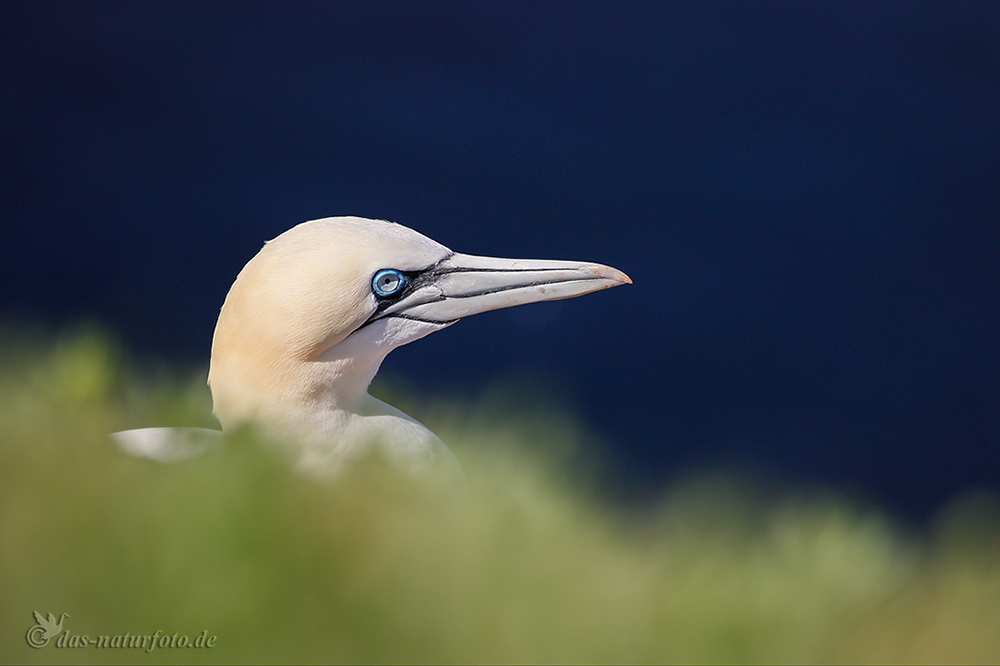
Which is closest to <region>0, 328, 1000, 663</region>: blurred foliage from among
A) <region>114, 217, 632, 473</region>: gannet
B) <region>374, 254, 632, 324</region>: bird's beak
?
<region>114, 217, 632, 473</region>: gannet

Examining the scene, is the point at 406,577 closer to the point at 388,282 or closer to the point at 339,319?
the point at 339,319

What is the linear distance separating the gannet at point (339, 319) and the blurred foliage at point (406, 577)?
4.96 feet

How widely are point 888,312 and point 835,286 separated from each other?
0.46m

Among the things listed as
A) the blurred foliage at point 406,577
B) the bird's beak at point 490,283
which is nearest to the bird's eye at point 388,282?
the bird's beak at point 490,283

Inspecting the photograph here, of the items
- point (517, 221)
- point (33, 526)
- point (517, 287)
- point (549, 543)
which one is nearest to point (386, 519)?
point (549, 543)

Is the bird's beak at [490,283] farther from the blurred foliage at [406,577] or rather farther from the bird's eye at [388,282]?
the blurred foliage at [406,577]

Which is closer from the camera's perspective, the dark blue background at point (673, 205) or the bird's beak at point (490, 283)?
the bird's beak at point (490, 283)

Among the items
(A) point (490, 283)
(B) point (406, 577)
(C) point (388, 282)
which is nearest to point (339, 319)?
(C) point (388, 282)

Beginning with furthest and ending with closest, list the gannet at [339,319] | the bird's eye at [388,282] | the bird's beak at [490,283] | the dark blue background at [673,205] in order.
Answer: the dark blue background at [673,205], the bird's beak at [490,283], the bird's eye at [388,282], the gannet at [339,319]

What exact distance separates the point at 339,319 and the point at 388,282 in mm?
274

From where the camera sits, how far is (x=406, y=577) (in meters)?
1.11

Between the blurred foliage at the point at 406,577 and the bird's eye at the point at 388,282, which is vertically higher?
the bird's eye at the point at 388,282

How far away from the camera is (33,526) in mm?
1066

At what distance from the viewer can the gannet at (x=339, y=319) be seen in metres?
2.84
